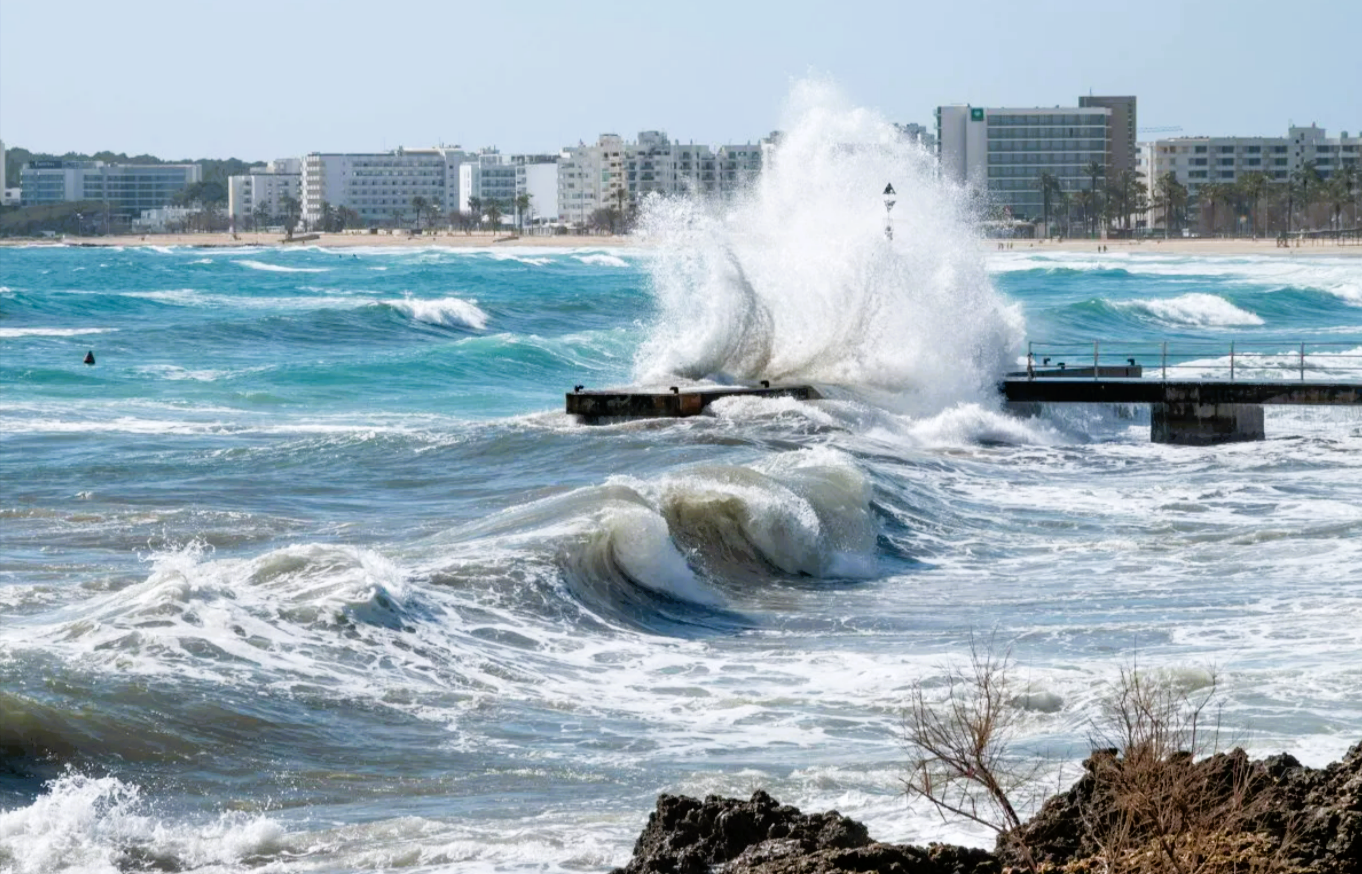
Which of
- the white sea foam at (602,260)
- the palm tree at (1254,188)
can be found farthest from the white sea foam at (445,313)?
the palm tree at (1254,188)

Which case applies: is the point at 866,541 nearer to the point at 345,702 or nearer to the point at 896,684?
the point at 896,684

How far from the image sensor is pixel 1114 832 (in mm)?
5855

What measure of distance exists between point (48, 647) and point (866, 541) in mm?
7647

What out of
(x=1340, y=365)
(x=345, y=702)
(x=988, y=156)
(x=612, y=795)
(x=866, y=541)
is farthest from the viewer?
(x=988, y=156)

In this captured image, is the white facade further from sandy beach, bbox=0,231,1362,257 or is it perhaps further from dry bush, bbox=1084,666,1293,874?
dry bush, bbox=1084,666,1293,874

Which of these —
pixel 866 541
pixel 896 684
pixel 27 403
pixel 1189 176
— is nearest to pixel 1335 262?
pixel 27 403

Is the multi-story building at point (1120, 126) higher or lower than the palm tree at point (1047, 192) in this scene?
higher

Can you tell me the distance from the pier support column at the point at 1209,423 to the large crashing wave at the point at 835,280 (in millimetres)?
2892

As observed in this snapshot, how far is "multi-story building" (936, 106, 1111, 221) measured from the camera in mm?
173375

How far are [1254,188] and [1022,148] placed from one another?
3069 centimetres

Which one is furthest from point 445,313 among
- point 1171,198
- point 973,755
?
point 1171,198

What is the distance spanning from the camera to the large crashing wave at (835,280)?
95.2ft

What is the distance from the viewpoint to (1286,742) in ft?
31.4

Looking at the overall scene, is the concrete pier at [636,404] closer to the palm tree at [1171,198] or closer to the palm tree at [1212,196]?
the palm tree at [1171,198]
